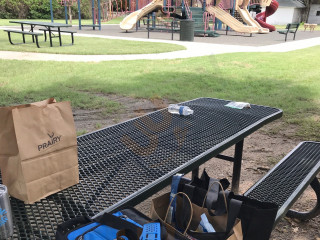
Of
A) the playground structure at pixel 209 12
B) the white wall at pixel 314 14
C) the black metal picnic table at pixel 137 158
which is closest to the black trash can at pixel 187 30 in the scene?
the playground structure at pixel 209 12

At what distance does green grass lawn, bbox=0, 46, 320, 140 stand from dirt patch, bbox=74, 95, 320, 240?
23 cm

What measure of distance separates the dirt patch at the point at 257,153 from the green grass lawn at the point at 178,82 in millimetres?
227

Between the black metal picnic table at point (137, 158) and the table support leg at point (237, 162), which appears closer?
the black metal picnic table at point (137, 158)

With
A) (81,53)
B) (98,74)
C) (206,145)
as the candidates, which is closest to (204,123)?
(206,145)

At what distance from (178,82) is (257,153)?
→ 3.06 metres

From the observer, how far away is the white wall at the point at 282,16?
4144cm

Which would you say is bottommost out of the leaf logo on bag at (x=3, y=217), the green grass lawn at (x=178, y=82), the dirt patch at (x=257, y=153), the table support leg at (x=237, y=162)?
the dirt patch at (x=257, y=153)

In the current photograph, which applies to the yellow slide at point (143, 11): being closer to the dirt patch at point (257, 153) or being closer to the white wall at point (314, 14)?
the dirt patch at point (257, 153)

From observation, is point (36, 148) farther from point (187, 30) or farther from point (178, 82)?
point (187, 30)

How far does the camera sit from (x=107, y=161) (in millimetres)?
1652

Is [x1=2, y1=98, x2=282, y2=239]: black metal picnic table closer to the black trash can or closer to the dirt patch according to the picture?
the dirt patch

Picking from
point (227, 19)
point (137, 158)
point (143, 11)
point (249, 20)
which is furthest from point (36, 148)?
point (249, 20)

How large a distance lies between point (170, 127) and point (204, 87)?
4035 millimetres

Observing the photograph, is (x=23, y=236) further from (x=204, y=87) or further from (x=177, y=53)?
(x=177, y=53)
